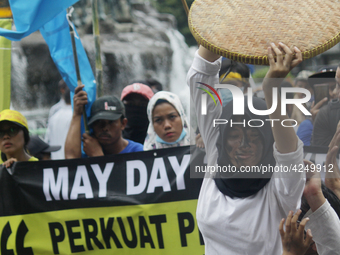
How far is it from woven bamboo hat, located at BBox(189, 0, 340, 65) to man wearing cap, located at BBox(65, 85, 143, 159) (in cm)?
176

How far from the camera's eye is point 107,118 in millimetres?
3664

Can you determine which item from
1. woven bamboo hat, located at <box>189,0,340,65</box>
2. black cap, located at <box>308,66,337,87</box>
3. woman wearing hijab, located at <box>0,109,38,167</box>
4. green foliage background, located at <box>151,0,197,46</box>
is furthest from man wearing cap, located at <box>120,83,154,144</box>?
green foliage background, located at <box>151,0,197,46</box>

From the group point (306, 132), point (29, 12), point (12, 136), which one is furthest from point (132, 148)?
point (306, 132)

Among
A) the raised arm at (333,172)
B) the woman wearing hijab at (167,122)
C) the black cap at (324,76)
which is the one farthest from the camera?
the black cap at (324,76)

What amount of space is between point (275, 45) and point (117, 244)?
210 cm

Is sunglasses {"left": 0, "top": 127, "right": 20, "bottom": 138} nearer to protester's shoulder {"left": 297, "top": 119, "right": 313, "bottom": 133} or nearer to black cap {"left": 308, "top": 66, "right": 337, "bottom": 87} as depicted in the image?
protester's shoulder {"left": 297, "top": 119, "right": 313, "bottom": 133}

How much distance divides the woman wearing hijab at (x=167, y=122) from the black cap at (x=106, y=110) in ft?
1.00

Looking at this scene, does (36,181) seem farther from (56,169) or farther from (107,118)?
(107,118)

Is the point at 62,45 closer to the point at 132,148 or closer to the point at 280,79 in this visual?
the point at 132,148

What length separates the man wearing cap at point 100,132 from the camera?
371cm

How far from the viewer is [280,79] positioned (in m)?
1.88

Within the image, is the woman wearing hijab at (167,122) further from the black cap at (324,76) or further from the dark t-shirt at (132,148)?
the black cap at (324,76)

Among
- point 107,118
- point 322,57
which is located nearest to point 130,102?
point 107,118

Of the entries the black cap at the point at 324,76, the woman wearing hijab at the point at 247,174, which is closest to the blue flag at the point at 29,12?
the woman wearing hijab at the point at 247,174
